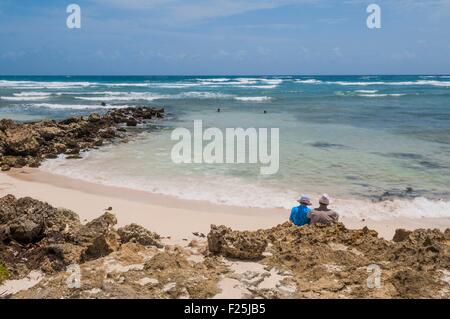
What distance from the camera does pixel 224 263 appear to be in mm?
5320

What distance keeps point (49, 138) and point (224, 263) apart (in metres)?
13.1

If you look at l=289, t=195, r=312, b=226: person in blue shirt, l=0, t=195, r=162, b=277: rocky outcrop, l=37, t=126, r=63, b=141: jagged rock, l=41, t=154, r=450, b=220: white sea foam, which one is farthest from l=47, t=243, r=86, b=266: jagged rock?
l=37, t=126, r=63, b=141: jagged rock

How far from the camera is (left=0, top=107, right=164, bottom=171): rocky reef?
13.9m

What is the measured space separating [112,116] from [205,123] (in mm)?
5091

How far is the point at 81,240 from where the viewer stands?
20.0ft

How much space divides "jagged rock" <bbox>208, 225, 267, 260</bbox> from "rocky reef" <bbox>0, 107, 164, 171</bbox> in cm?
883

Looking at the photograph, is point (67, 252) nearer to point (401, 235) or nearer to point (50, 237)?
point (50, 237)

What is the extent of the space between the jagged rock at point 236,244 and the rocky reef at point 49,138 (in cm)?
883

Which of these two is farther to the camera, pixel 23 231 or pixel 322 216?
pixel 322 216

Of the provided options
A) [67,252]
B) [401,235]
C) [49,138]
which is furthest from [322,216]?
[49,138]

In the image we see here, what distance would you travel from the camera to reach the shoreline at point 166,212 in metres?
7.71

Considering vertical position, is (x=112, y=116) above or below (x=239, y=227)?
above
